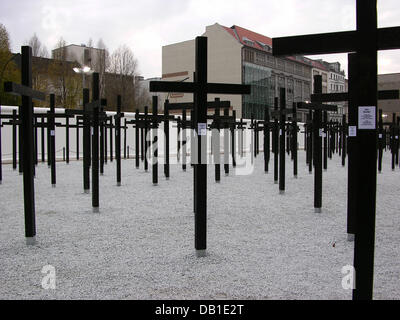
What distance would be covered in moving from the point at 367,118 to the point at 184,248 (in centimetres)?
287

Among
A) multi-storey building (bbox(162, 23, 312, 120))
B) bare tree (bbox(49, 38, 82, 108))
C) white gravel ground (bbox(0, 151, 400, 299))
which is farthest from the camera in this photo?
multi-storey building (bbox(162, 23, 312, 120))

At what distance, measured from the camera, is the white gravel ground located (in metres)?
3.65

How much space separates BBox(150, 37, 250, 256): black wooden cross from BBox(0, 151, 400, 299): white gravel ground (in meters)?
0.38

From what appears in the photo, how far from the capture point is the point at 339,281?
3844mm

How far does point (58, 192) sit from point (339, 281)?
299 inches

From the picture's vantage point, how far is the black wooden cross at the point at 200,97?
4.55 meters

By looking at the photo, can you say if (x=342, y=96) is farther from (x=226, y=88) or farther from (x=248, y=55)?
(x=248, y=55)

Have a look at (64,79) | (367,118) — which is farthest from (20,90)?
(64,79)

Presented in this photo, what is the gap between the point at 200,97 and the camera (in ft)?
15.0

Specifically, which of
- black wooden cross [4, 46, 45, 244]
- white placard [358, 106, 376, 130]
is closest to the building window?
black wooden cross [4, 46, 45, 244]

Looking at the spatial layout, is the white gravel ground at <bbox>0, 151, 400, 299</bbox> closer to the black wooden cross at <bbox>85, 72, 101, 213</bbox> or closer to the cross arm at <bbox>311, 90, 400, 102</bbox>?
the black wooden cross at <bbox>85, 72, 101, 213</bbox>

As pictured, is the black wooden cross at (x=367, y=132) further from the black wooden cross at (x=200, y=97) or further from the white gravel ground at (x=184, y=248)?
the black wooden cross at (x=200, y=97)

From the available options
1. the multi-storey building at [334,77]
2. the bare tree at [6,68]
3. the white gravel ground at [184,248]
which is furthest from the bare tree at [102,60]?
the multi-storey building at [334,77]

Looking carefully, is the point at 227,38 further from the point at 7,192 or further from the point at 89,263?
the point at 89,263
